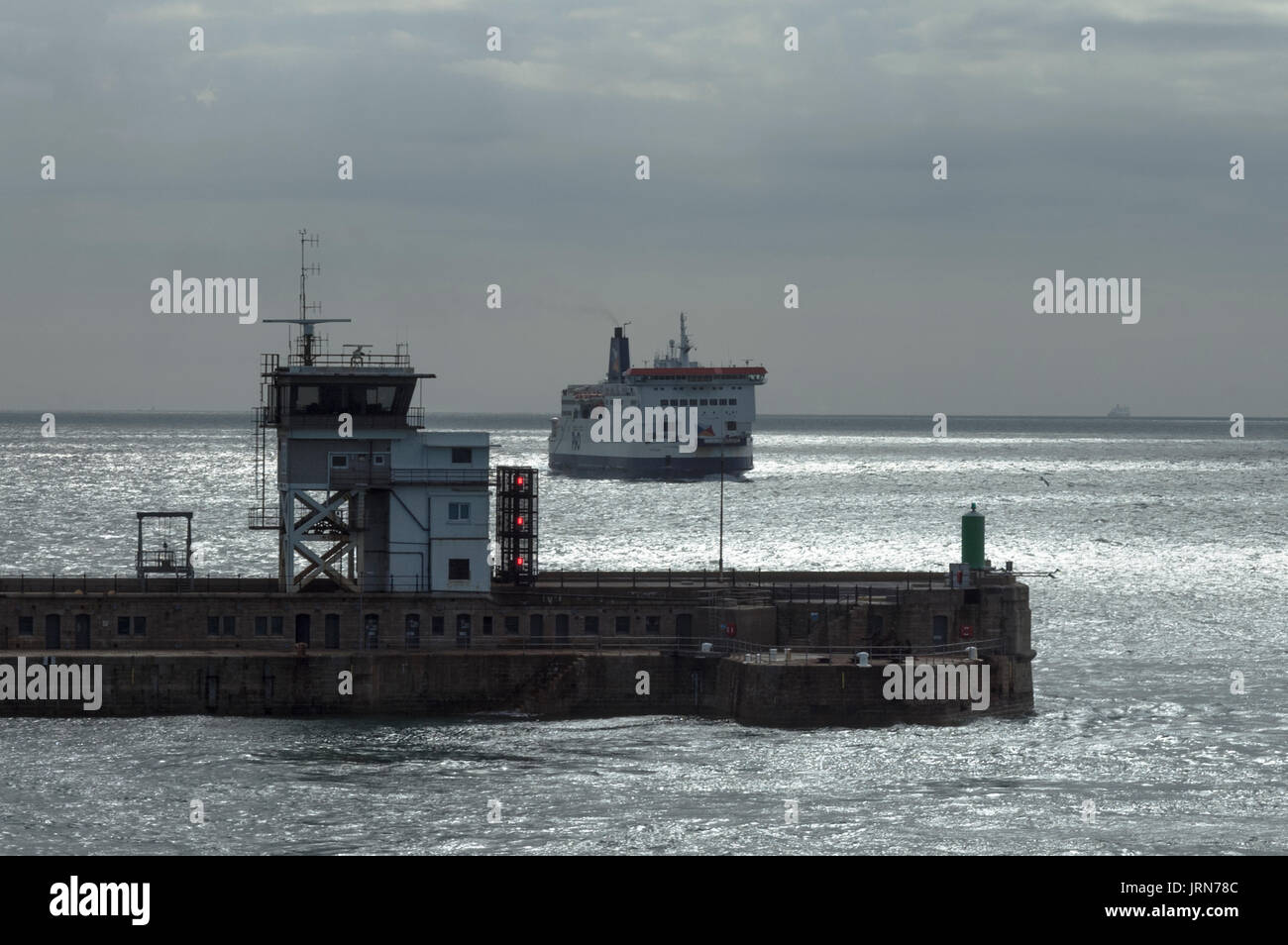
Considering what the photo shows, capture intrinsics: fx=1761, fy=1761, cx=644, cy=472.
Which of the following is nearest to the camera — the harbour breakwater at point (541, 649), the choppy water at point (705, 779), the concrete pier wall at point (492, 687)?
the choppy water at point (705, 779)

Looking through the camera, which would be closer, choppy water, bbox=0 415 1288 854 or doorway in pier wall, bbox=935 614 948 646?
choppy water, bbox=0 415 1288 854

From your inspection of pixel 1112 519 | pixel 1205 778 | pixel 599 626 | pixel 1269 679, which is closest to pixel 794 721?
pixel 599 626

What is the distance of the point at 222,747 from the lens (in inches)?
1869

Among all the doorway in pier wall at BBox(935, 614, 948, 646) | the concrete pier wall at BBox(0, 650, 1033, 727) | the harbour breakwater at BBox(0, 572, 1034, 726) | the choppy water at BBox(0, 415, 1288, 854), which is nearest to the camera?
the choppy water at BBox(0, 415, 1288, 854)

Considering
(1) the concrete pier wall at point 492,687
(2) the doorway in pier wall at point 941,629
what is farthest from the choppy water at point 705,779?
(2) the doorway in pier wall at point 941,629

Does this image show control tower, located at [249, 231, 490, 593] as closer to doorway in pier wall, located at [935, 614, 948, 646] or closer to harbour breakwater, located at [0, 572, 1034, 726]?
harbour breakwater, located at [0, 572, 1034, 726]

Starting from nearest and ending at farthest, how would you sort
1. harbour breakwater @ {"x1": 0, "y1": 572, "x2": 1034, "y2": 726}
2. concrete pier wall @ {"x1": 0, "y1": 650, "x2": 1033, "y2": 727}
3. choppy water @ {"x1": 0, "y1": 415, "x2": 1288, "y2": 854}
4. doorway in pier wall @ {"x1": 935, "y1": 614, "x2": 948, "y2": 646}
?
choppy water @ {"x1": 0, "y1": 415, "x2": 1288, "y2": 854}, concrete pier wall @ {"x1": 0, "y1": 650, "x2": 1033, "y2": 727}, harbour breakwater @ {"x1": 0, "y1": 572, "x2": 1034, "y2": 726}, doorway in pier wall @ {"x1": 935, "y1": 614, "x2": 948, "y2": 646}

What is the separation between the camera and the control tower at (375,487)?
54.9 metres

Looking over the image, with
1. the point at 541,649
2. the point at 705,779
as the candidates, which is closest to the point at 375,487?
the point at 541,649

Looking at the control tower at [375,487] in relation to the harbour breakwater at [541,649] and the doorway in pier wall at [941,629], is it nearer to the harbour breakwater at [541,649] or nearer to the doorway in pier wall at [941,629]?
the harbour breakwater at [541,649]

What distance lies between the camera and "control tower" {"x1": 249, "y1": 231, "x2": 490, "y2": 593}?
180 feet

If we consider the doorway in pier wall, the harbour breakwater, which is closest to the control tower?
the harbour breakwater

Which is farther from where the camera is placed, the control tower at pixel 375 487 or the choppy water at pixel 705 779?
the control tower at pixel 375 487
